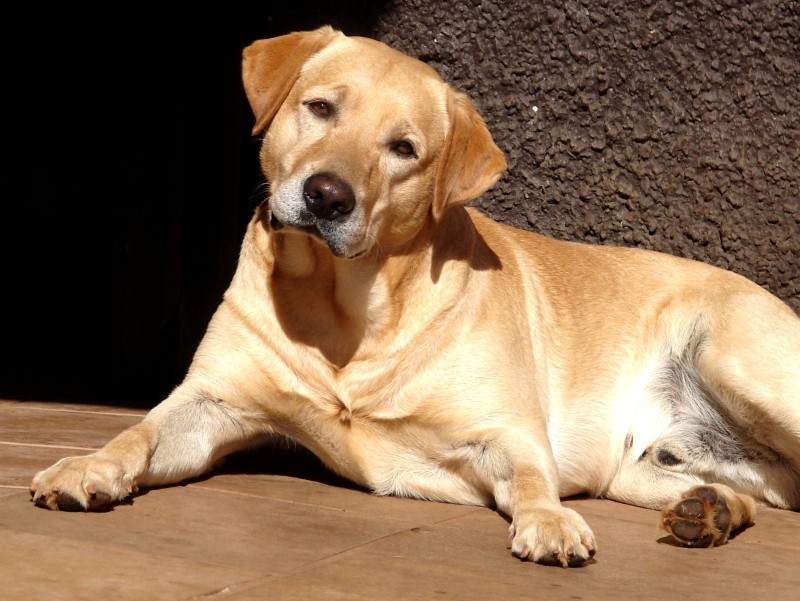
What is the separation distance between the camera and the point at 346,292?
12.8ft

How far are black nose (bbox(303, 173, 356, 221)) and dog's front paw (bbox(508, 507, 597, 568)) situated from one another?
1.13 meters

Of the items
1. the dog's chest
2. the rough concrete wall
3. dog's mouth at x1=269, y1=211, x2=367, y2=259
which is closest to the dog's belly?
the dog's chest

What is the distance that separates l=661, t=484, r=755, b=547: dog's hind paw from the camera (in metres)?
3.35

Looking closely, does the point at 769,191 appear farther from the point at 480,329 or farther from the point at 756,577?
the point at 756,577

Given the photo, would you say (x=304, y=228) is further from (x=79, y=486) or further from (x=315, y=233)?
(x=79, y=486)

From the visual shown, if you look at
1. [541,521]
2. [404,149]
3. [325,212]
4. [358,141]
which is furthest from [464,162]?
[541,521]

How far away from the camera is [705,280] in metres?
4.65

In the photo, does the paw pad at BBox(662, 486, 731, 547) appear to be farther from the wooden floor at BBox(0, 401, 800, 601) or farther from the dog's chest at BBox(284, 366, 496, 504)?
the dog's chest at BBox(284, 366, 496, 504)

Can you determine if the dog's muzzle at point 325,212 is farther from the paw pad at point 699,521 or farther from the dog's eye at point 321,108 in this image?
the paw pad at point 699,521

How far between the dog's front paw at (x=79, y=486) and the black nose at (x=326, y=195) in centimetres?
101

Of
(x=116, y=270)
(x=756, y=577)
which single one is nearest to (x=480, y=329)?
(x=756, y=577)

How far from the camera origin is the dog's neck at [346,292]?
3885mm

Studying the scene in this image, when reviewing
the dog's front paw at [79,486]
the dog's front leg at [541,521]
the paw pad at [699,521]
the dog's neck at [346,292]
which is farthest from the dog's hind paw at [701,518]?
the dog's front paw at [79,486]

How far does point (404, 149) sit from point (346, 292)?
553 millimetres
